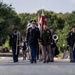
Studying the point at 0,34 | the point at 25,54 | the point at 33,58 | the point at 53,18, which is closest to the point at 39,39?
the point at 33,58

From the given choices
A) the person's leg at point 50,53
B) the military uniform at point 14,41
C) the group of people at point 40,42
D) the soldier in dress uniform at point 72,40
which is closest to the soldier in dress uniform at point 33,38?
the group of people at point 40,42

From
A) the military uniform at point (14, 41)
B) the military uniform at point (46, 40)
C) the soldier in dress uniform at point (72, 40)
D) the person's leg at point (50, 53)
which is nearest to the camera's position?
the military uniform at point (46, 40)

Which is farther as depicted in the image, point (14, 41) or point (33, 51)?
point (14, 41)

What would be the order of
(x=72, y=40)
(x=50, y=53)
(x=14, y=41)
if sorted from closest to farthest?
1. (x=72, y=40)
2. (x=50, y=53)
3. (x=14, y=41)

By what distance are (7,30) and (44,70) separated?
5040 centimetres

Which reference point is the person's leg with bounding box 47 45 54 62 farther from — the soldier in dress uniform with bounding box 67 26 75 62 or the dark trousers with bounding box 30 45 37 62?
the dark trousers with bounding box 30 45 37 62

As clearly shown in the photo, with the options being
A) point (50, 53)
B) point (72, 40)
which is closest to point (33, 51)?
point (50, 53)

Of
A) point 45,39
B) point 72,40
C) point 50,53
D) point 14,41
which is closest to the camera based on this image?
point 45,39

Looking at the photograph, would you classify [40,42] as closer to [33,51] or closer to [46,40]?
[46,40]

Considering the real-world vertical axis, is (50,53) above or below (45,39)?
below

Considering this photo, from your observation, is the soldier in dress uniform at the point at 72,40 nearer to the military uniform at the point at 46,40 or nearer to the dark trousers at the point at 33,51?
the military uniform at the point at 46,40

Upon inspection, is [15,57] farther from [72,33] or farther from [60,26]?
[60,26]

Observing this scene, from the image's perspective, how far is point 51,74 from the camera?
14.6 m

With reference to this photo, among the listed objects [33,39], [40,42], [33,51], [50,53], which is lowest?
[50,53]
